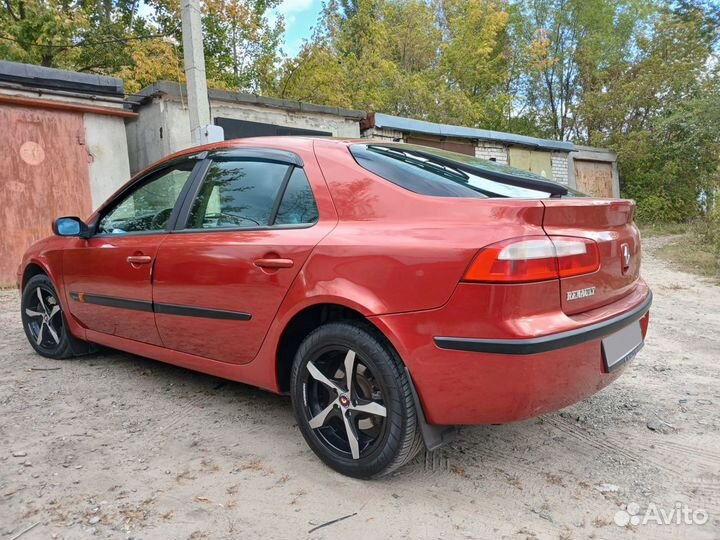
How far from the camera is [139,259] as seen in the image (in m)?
3.04

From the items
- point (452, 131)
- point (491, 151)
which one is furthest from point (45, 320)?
point (491, 151)

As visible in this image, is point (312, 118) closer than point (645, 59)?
Yes

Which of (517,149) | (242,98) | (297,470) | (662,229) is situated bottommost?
(297,470)

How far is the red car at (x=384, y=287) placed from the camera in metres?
1.87

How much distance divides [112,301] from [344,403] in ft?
6.26

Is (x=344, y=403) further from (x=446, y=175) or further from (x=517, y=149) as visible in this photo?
(x=517, y=149)

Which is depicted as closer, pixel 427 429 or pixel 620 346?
pixel 427 429

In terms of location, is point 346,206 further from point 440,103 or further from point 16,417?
point 440,103

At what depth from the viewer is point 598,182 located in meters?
17.2

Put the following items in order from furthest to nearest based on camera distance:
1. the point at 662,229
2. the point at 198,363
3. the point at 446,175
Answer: the point at 662,229 → the point at 198,363 → the point at 446,175

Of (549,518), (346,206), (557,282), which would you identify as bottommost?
(549,518)

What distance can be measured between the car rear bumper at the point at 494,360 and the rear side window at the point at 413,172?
49cm

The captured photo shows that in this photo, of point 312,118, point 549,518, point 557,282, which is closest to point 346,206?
point 557,282

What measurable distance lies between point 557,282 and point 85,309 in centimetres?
309
